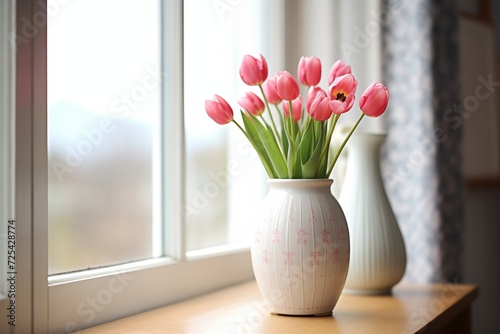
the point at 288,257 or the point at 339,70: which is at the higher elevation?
the point at 339,70

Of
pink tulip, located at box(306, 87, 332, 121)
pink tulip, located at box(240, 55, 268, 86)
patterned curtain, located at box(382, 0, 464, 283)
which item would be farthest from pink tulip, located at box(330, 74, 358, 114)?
patterned curtain, located at box(382, 0, 464, 283)

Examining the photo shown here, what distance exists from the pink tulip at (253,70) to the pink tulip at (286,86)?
0.03 meters

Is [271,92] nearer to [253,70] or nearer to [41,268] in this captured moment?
[253,70]

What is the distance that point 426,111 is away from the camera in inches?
79.0

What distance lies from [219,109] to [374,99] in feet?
0.84

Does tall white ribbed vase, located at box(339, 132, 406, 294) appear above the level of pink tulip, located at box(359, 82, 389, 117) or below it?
below

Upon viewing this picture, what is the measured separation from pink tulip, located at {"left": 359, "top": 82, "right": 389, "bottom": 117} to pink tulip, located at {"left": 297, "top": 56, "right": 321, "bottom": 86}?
109 mm

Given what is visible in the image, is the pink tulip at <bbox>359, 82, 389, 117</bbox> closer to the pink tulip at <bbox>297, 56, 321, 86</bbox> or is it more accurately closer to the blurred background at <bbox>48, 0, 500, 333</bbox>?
the pink tulip at <bbox>297, 56, 321, 86</bbox>

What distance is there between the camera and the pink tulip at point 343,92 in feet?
3.63

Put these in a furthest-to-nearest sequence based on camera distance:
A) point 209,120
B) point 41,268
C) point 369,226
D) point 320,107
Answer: point 209,120 < point 369,226 < point 320,107 < point 41,268

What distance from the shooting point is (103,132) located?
123 centimetres

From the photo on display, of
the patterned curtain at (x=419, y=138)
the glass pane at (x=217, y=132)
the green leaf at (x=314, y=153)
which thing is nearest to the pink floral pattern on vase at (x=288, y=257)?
the green leaf at (x=314, y=153)

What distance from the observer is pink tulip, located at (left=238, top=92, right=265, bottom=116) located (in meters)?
1.20

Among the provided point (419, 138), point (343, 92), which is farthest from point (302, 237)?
point (419, 138)
